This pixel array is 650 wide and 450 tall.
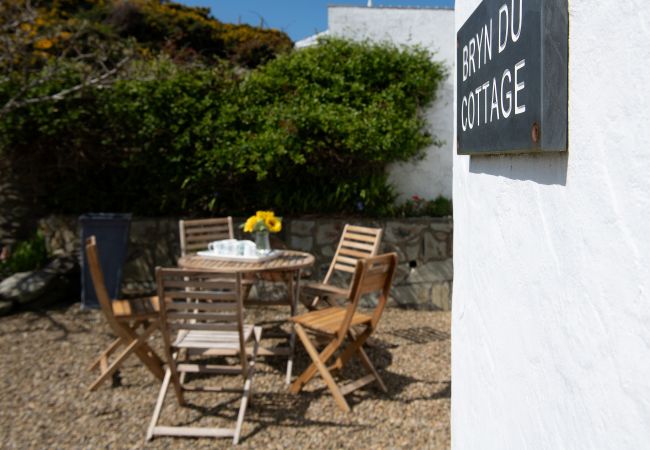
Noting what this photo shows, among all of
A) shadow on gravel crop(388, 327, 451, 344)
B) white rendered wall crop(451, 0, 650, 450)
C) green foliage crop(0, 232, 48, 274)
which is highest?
white rendered wall crop(451, 0, 650, 450)

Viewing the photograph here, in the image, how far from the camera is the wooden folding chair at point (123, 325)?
13.0 ft

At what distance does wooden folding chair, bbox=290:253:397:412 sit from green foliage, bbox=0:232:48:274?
386 cm

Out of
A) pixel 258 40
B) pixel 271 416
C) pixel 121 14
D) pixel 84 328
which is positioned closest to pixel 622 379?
pixel 271 416

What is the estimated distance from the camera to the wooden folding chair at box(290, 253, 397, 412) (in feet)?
12.6

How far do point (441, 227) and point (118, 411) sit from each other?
13.1 feet

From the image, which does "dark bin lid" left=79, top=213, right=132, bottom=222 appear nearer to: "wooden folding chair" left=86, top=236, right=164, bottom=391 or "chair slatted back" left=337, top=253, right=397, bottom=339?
"wooden folding chair" left=86, top=236, right=164, bottom=391

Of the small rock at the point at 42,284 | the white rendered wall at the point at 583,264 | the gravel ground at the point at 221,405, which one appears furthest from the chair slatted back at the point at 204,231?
the white rendered wall at the point at 583,264

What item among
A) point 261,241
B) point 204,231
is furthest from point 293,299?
point 204,231

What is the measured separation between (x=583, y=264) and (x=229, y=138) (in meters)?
6.08

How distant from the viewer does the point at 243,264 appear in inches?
183

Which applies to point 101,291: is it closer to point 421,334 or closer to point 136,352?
point 136,352

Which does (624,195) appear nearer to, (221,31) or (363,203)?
(363,203)

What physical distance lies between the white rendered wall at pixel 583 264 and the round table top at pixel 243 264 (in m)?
3.17

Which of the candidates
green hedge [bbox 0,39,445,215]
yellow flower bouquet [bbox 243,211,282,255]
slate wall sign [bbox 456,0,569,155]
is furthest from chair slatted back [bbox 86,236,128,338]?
slate wall sign [bbox 456,0,569,155]
